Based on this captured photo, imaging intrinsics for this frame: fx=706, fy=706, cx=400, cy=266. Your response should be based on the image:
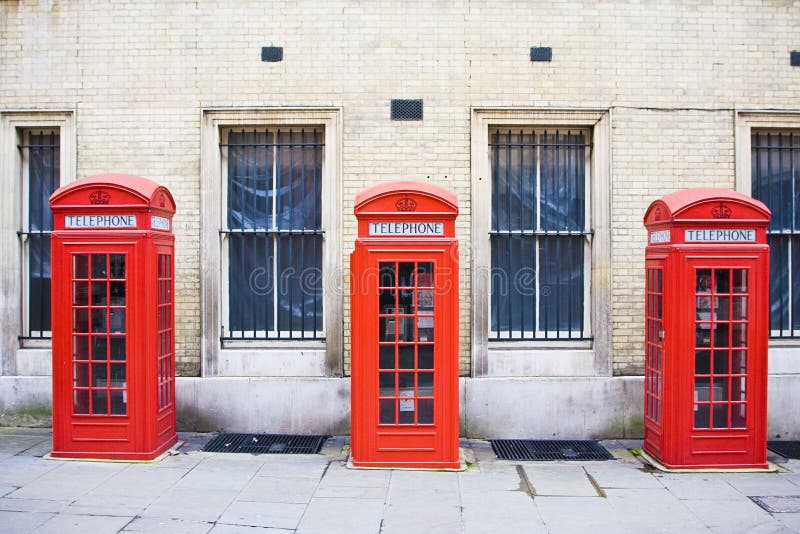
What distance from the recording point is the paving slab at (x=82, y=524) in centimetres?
542

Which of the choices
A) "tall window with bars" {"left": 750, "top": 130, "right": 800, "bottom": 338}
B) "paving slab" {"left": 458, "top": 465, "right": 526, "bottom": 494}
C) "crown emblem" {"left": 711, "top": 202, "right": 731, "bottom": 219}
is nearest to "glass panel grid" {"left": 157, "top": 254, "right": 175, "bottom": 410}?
"paving slab" {"left": 458, "top": 465, "right": 526, "bottom": 494}

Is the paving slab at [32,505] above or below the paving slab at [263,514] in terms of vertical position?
above

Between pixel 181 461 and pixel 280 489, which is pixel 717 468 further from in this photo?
pixel 181 461

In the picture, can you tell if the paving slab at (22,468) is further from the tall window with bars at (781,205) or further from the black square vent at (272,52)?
the tall window with bars at (781,205)

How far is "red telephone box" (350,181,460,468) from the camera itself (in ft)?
22.9

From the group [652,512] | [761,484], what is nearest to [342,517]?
[652,512]

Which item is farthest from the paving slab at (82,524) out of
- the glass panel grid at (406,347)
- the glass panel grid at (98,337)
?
the glass panel grid at (406,347)

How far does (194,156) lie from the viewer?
8.77 meters

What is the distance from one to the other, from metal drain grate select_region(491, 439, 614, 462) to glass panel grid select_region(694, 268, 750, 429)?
49.0 inches

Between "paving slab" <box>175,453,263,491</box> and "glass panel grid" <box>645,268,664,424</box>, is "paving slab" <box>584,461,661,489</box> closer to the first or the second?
"glass panel grid" <box>645,268,664,424</box>

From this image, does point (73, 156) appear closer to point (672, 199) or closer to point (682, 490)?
point (672, 199)

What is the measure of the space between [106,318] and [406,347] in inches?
125

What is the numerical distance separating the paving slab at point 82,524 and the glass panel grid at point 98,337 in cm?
181

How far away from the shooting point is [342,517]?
5840mm
